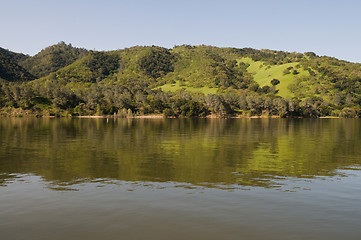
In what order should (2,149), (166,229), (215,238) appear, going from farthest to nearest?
(2,149) < (166,229) < (215,238)

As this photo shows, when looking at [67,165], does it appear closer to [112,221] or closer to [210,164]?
[210,164]

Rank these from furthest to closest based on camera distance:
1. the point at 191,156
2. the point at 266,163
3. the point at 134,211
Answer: the point at 191,156
the point at 266,163
the point at 134,211

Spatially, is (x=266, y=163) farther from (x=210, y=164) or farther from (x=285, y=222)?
(x=285, y=222)

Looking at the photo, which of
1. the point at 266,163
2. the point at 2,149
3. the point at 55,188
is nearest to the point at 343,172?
the point at 266,163

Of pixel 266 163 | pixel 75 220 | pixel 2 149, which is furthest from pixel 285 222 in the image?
pixel 2 149

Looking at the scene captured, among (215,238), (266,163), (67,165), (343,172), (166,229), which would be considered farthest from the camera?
(266,163)

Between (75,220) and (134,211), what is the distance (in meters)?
3.63

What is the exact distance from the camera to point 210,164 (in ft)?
121

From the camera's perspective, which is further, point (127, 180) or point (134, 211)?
point (127, 180)

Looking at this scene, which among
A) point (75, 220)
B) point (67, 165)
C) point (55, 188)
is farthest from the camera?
point (67, 165)

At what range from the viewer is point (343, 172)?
3281cm

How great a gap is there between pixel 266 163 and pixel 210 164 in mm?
7508

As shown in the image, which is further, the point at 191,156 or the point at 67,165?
the point at 191,156

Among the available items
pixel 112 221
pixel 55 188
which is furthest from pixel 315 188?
pixel 55 188
